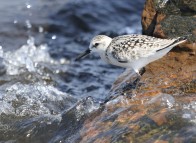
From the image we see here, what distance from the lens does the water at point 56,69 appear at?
6.70m

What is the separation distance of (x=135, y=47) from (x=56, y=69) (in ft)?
14.9

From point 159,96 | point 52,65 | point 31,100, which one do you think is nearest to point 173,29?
point 159,96

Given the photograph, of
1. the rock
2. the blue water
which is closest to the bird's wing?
the rock

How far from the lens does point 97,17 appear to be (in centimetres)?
1357

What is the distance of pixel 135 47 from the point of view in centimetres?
644

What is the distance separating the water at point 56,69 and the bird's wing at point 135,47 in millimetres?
551

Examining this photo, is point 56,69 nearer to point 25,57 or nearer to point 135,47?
point 25,57

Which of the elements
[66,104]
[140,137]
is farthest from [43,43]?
[140,137]

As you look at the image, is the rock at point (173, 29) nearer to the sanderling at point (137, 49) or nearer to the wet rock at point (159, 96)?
the wet rock at point (159, 96)

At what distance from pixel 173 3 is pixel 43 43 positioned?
5304mm

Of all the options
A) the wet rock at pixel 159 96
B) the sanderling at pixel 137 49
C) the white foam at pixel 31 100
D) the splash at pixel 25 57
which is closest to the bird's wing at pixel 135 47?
the sanderling at pixel 137 49

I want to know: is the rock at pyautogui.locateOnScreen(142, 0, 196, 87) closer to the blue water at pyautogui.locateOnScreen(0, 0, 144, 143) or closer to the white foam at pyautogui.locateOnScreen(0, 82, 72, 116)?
the blue water at pyautogui.locateOnScreen(0, 0, 144, 143)

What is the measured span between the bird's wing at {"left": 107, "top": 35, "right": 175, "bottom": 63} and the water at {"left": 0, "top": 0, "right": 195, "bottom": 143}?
0.55 meters

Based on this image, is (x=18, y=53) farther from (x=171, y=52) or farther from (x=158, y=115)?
(x=158, y=115)
